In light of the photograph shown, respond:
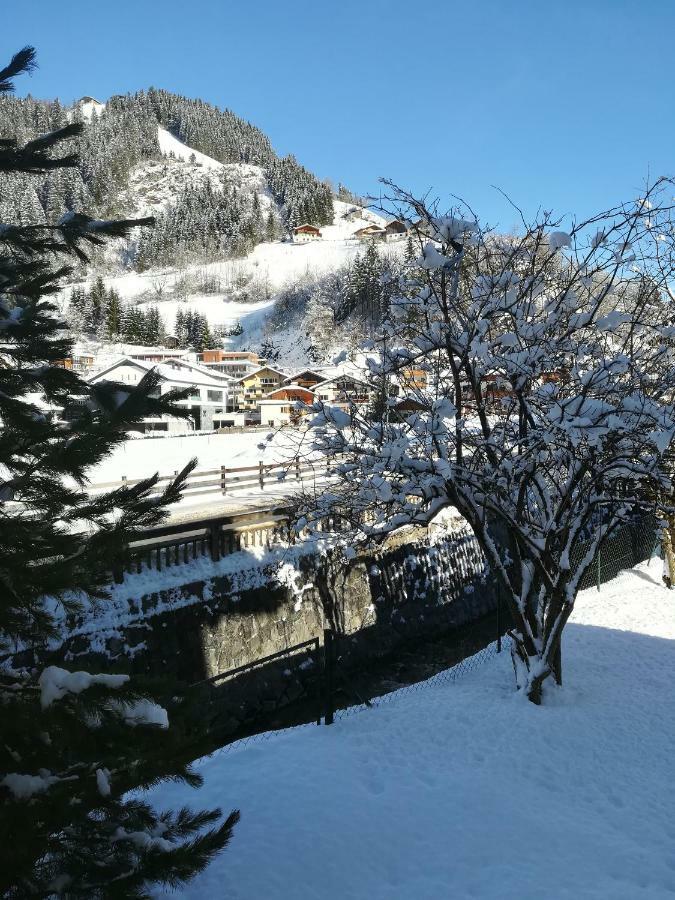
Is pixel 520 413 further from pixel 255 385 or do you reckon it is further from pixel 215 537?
pixel 255 385

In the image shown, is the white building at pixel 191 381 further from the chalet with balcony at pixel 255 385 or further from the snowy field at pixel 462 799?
the snowy field at pixel 462 799

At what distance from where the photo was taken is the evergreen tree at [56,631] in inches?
86.6

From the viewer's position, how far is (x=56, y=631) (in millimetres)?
2721

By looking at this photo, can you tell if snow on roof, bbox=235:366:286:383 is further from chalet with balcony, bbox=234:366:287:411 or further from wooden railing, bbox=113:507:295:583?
wooden railing, bbox=113:507:295:583

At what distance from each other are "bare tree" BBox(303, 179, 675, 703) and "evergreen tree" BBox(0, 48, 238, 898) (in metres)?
3.26

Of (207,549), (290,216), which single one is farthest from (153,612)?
(290,216)

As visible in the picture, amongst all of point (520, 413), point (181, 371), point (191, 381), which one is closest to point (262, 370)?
point (181, 371)

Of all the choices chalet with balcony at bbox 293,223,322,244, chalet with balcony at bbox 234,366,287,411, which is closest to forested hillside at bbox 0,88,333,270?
chalet with balcony at bbox 293,223,322,244

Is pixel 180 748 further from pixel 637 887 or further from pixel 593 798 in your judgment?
pixel 593 798

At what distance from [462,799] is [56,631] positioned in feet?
13.5

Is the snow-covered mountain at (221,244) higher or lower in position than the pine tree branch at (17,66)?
higher

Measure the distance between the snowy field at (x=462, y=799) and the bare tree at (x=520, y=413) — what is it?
1018mm

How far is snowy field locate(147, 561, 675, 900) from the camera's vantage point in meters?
4.11

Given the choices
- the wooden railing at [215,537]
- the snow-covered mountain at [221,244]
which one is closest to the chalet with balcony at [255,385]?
the snow-covered mountain at [221,244]
